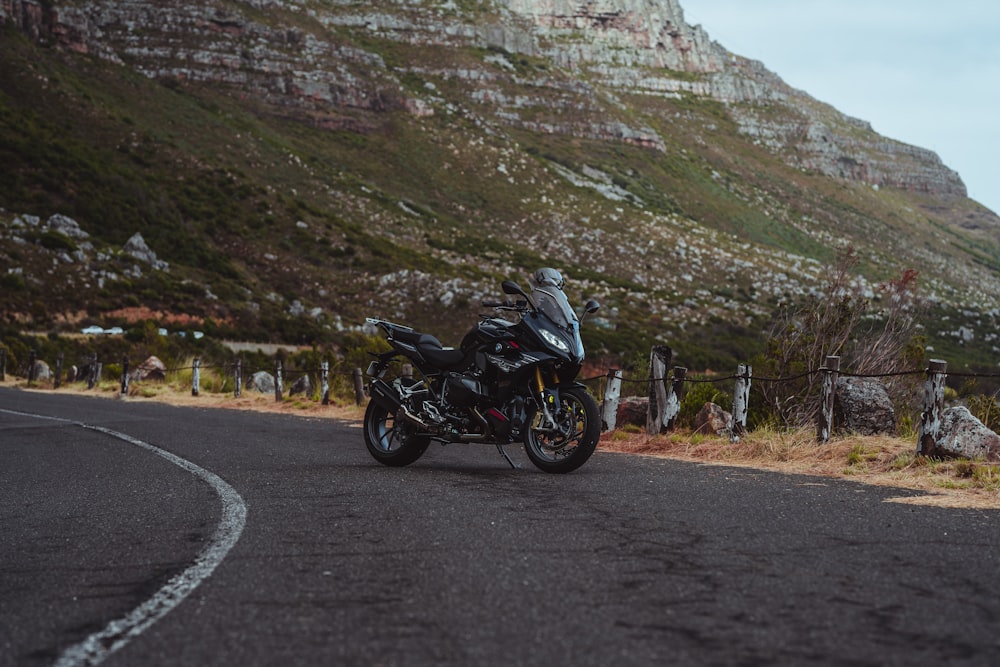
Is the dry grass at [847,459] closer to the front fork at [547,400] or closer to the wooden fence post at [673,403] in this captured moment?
the wooden fence post at [673,403]

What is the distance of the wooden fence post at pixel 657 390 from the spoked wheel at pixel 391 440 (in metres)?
4.29

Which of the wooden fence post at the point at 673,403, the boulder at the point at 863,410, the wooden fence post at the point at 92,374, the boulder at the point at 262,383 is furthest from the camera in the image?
the wooden fence post at the point at 92,374

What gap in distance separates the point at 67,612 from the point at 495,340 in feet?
16.6

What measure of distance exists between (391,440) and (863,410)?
5.74m

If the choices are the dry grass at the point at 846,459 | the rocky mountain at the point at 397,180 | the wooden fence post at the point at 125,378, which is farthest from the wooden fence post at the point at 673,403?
the rocky mountain at the point at 397,180

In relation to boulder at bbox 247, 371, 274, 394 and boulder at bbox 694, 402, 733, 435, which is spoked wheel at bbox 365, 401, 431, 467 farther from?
boulder at bbox 247, 371, 274, 394

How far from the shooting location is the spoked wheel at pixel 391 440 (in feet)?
29.7

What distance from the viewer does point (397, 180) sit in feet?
289

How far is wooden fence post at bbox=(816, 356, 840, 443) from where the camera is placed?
10.4 meters

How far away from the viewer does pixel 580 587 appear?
400 centimetres

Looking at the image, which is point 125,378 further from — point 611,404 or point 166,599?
point 166,599

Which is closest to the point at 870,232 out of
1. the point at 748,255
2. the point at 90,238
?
the point at 748,255

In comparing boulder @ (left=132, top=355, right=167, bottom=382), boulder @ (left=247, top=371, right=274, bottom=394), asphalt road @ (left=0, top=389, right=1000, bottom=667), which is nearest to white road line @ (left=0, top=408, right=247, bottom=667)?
asphalt road @ (left=0, top=389, right=1000, bottom=667)

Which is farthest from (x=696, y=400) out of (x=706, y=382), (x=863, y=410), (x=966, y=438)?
(x=966, y=438)
